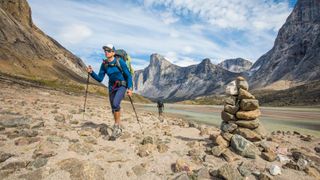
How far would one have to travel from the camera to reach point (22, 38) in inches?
6043

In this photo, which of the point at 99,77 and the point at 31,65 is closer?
the point at 99,77

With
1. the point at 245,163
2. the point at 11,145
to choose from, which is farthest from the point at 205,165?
the point at 11,145

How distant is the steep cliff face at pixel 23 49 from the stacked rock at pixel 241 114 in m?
118

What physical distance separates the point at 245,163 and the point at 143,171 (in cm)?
327

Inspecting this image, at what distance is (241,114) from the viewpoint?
1102cm

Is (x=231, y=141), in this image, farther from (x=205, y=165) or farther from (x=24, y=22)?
(x=24, y=22)

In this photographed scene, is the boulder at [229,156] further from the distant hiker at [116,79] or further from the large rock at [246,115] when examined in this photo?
the distant hiker at [116,79]

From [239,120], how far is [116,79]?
5712 mm

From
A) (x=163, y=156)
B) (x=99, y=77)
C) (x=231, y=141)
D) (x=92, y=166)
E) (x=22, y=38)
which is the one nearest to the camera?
(x=92, y=166)

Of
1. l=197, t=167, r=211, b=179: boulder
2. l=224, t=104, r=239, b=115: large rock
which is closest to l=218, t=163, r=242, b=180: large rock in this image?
l=197, t=167, r=211, b=179: boulder

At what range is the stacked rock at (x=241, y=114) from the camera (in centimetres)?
1067

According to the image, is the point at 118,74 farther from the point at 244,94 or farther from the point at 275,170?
the point at 275,170

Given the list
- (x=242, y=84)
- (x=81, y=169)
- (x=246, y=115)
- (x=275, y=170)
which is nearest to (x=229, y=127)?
(x=246, y=115)

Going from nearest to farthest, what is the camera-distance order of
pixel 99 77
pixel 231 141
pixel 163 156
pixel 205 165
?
pixel 205 165, pixel 163 156, pixel 231 141, pixel 99 77
